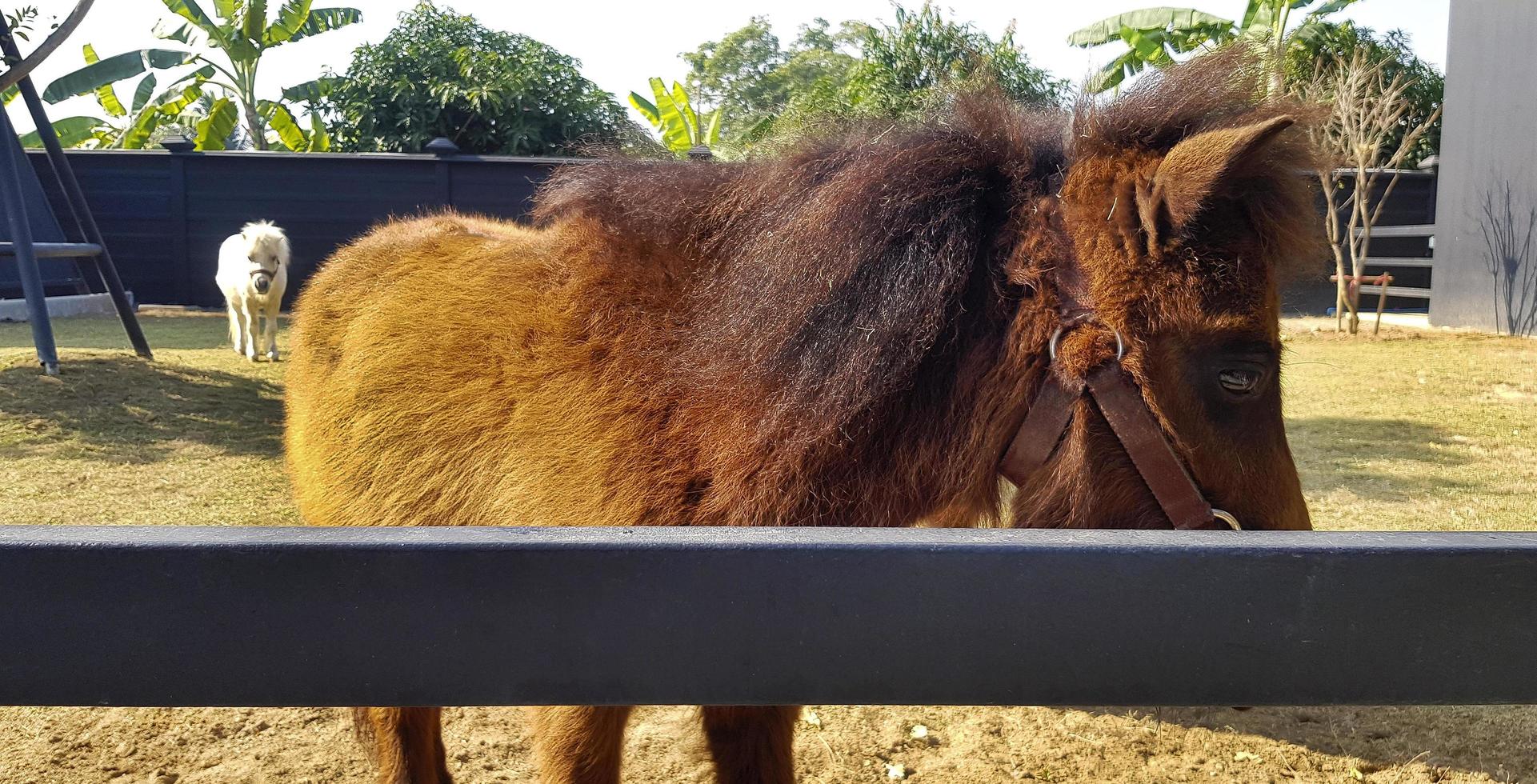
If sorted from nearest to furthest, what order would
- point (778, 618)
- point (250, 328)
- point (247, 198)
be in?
point (778, 618)
point (250, 328)
point (247, 198)

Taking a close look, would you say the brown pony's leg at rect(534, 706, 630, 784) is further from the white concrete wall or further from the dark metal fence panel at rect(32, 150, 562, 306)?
the dark metal fence panel at rect(32, 150, 562, 306)

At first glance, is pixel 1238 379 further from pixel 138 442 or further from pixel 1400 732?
pixel 138 442

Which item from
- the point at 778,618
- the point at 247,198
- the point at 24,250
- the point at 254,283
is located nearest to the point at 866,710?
the point at 778,618

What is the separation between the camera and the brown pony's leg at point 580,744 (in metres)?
1.99

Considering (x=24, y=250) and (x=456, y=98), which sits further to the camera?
(x=456, y=98)

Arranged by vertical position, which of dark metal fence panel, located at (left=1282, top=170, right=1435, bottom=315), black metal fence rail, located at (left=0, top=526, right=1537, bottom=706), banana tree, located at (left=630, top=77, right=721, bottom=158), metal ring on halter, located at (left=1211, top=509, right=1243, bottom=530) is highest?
banana tree, located at (left=630, top=77, right=721, bottom=158)

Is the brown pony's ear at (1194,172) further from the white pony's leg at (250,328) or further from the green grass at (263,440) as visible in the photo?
the white pony's leg at (250,328)

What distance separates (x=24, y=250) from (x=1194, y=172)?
759 cm

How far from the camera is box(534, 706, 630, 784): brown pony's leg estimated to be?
1987mm

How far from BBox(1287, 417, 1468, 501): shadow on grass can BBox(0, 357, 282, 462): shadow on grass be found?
5.78m

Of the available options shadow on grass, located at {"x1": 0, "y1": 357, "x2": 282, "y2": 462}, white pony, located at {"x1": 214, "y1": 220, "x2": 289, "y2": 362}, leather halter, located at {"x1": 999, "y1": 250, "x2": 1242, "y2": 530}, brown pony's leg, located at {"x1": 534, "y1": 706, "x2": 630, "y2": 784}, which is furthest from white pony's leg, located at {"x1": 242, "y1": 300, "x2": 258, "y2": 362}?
leather halter, located at {"x1": 999, "y1": 250, "x2": 1242, "y2": 530}

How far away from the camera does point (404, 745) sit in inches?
109

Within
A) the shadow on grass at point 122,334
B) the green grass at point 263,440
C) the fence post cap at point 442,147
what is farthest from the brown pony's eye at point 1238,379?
the fence post cap at point 442,147

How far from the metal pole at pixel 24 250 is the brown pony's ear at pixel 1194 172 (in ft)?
23.9
